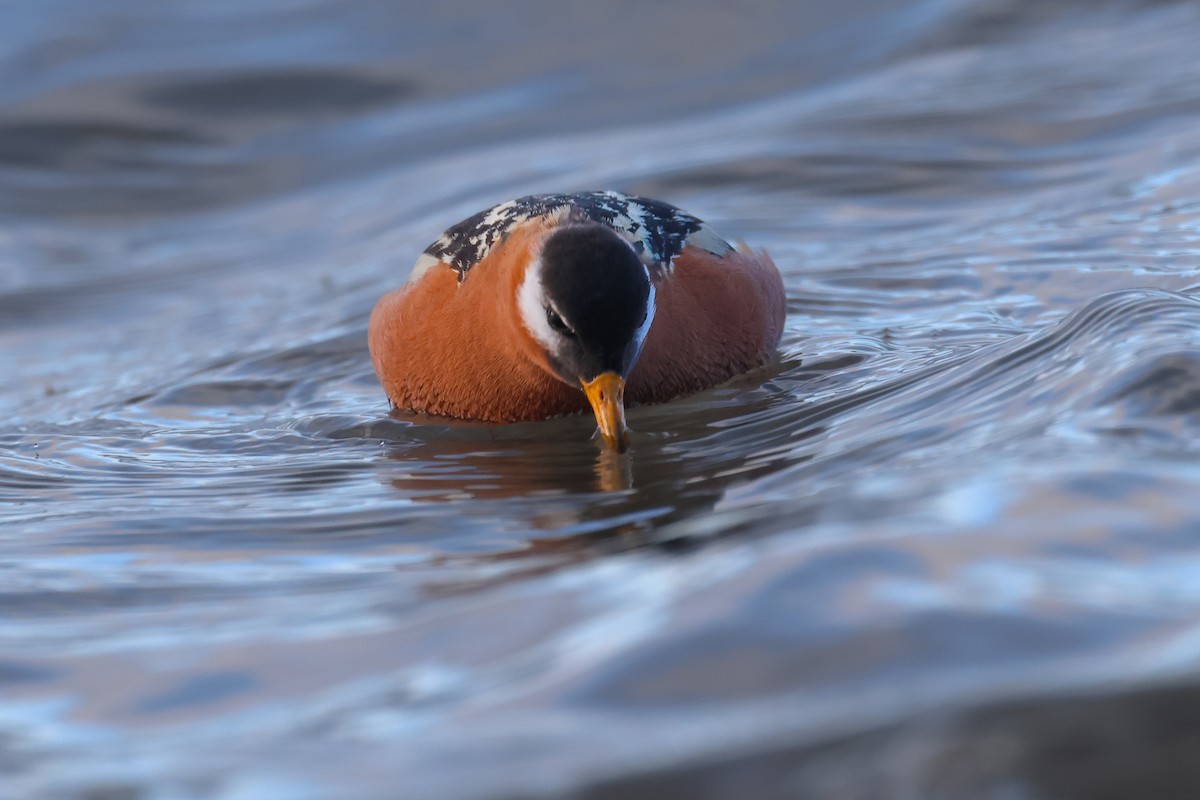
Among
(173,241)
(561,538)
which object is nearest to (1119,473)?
(561,538)

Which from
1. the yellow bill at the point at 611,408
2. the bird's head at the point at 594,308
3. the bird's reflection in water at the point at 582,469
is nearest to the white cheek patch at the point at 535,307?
the bird's head at the point at 594,308

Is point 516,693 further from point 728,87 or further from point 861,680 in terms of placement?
point 728,87

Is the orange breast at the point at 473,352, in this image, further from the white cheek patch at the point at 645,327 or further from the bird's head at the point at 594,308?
the white cheek patch at the point at 645,327

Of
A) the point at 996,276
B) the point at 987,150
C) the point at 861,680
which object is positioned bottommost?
the point at 861,680

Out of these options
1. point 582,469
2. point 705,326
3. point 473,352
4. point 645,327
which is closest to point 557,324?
point 645,327

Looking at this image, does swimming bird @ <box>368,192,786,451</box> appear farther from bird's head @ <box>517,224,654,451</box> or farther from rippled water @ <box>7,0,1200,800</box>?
rippled water @ <box>7,0,1200,800</box>

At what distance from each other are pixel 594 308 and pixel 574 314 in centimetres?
9

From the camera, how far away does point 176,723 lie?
10.8 feet

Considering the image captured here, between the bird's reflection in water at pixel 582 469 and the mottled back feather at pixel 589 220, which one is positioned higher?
the mottled back feather at pixel 589 220

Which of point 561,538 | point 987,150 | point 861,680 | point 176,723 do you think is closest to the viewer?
point 861,680

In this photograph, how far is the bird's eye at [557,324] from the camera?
557 cm

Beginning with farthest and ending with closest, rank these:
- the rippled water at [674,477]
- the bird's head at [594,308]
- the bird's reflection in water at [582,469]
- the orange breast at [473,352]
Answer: the orange breast at [473,352]
the bird's head at [594,308]
the bird's reflection in water at [582,469]
the rippled water at [674,477]

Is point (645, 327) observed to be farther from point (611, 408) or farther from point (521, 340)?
point (521, 340)

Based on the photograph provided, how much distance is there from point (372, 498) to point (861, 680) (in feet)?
9.02
